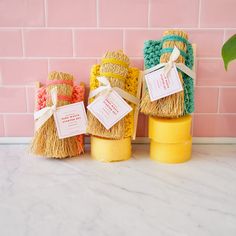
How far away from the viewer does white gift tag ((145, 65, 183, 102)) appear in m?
0.80

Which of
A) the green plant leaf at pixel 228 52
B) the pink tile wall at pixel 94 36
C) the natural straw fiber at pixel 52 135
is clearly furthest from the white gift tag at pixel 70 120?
the green plant leaf at pixel 228 52

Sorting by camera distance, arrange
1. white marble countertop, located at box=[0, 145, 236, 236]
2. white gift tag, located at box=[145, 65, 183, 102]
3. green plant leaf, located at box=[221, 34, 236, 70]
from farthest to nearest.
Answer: white gift tag, located at box=[145, 65, 183, 102] < green plant leaf, located at box=[221, 34, 236, 70] < white marble countertop, located at box=[0, 145, 236, 236]

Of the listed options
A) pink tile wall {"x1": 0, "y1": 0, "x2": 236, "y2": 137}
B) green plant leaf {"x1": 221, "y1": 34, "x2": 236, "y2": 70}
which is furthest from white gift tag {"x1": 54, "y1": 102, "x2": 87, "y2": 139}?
green plant leaf {"x1": 221, "y1": 34, "x2": 236, "y2": 70}

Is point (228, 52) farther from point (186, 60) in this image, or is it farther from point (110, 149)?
point (110, 149)

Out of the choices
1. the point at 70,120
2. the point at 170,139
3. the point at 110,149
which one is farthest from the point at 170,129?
the point at 70,120

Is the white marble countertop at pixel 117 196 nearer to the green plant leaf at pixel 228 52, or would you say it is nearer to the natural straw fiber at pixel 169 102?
the natural straw fiber at pixel 169 102

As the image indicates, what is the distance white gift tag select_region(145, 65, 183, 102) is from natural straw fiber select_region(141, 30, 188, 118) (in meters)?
0.01

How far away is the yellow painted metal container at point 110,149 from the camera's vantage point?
2.75 feet

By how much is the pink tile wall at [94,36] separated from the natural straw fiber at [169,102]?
12cm

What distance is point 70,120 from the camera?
849mm

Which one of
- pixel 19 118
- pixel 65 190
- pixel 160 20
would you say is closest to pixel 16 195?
pixel 65 190

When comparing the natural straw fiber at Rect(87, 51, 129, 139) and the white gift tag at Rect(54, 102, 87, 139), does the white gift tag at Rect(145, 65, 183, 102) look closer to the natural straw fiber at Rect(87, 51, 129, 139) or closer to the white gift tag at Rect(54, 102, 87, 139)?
the natural straw fiber at Rect(87, 51, 129, 139)

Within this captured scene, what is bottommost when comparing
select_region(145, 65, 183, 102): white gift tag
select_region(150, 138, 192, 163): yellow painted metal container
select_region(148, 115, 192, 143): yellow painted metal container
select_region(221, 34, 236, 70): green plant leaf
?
select_region(150, 138, 192, 163): yellow painted metal container

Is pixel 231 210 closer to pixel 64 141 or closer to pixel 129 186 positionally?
pixel 129 186
